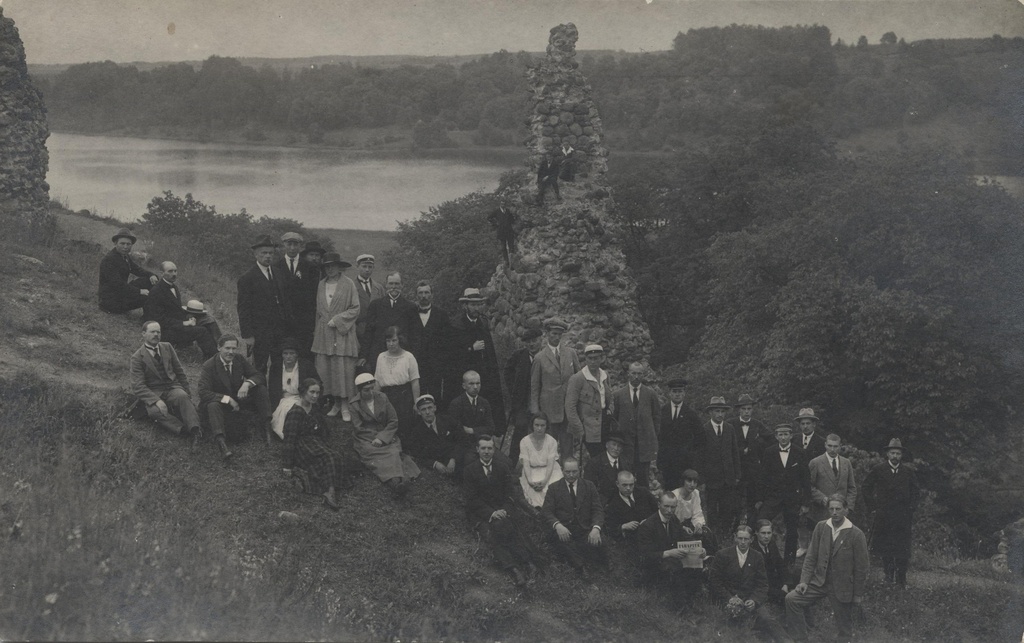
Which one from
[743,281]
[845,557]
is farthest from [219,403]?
[743,281]

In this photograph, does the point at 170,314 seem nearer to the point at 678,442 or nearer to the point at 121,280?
the point at 121,280

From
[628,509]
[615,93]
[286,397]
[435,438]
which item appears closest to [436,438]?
[435,438]

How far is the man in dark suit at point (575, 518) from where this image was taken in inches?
355

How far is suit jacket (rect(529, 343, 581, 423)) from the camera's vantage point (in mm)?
10055

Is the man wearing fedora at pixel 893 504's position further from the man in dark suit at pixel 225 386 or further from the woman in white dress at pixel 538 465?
the man in dark suit at pixel 225 386

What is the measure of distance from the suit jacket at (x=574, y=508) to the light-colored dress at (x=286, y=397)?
2922 mm

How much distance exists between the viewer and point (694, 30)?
124 feet

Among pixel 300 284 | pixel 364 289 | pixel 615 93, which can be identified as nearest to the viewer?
pixel 300 284

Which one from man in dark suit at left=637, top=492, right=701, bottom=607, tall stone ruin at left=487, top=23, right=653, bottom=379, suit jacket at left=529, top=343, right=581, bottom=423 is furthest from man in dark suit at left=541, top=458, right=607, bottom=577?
tall stone ruin at left=487, top=23, right=653, bottom=379

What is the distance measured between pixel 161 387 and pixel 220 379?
2.20 feet

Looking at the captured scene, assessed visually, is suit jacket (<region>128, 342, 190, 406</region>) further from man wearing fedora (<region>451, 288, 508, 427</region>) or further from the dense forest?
the dense forest

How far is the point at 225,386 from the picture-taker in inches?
372

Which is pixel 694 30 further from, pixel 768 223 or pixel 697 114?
pixel 768 223

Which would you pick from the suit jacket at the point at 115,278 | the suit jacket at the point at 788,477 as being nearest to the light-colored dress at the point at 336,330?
the suit jacket at the point at 115,278
